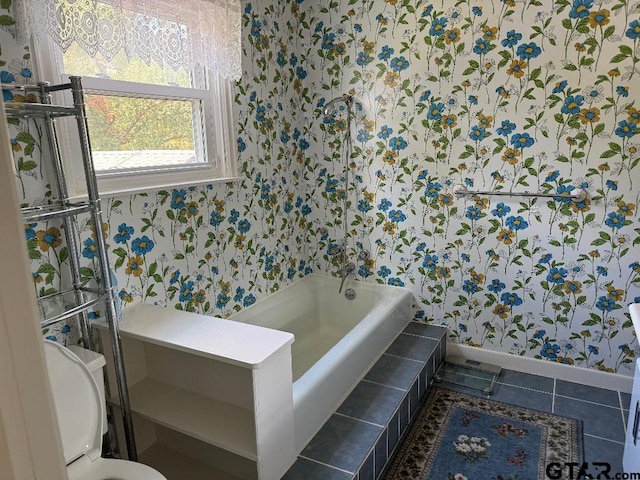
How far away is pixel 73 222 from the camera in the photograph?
1650 millimetres

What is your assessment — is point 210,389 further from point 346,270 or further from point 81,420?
point 346,270

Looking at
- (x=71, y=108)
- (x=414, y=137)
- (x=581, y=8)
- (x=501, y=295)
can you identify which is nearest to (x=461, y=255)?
(x=501, y=295)

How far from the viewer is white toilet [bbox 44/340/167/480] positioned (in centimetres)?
139

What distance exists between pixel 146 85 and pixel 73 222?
2.20ft

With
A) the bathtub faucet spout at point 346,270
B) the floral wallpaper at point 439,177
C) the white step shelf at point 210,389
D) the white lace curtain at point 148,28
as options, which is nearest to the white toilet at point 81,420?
the white step shelf at point 210,389

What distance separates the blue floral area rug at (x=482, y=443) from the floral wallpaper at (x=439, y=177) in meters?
0.47

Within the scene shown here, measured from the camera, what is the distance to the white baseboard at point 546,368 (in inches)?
93.1

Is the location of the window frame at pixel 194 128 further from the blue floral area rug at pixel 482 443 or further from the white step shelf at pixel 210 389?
the blue floral area rug at pixel 482 443

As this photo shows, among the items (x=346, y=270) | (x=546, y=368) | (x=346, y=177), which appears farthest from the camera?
(x=346, y=270)

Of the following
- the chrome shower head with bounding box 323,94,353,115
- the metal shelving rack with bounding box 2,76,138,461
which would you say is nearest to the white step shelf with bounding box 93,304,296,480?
the metal shelving rack with bounding box 2,76,138,461

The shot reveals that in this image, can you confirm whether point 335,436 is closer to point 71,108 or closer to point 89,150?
point 89,150

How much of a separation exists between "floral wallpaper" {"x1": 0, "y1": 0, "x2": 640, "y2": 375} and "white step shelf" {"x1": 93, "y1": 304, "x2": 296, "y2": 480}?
10.1 inches

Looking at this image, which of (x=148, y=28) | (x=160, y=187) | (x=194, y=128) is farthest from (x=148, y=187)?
(x=148, y=28)

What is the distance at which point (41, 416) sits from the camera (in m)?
0.46
